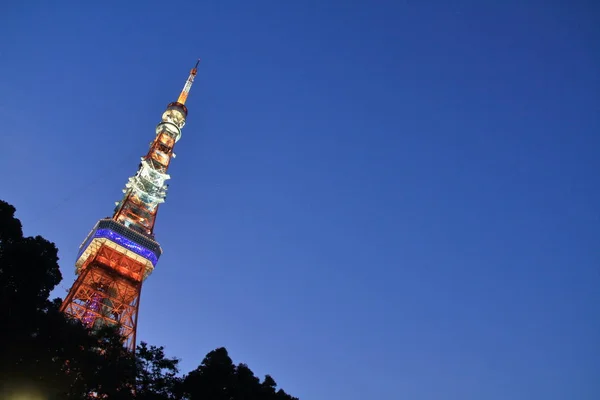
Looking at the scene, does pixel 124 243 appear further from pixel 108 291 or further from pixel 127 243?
pixel 108 291

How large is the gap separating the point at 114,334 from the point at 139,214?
96.2 feet

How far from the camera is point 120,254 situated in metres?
37.3

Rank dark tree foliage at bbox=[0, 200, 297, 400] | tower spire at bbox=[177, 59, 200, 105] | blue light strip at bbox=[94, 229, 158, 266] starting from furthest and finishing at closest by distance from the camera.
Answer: tower spire at bbox=[177, 59, 200, 105], blue light strip at bbox=[94, 229, 158, 266], dark tree foliage at bbox=[0, 200, 297, 400]

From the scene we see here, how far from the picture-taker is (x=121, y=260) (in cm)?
3734

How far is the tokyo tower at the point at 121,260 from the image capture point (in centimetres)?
3297

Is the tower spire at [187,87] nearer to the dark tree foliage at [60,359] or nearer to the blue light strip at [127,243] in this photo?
the blue light strip at [127,243]

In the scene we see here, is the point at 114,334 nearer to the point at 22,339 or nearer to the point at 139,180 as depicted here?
the point at 22,339

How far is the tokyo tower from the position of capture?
33.0 m

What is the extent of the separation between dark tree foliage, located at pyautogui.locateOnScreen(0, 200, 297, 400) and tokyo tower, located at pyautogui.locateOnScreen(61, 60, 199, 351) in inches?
610

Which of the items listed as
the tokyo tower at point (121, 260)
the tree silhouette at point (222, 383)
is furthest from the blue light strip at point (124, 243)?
the tree silhouette at point (222, 383)

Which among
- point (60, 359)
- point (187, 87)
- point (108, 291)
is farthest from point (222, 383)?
point (187, 87)

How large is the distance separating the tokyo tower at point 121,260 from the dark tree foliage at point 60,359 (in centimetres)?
1548

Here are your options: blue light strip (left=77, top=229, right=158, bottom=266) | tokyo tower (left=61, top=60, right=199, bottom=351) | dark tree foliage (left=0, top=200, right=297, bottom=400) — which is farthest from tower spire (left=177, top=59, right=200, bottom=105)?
dark tree foliage (left=0, top=200, right=297, bottom=400)

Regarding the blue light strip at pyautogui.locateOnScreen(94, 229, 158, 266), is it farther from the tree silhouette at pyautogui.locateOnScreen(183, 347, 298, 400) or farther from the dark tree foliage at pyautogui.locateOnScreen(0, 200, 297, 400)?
the tree silhouette at pyautogui.locateOnScreen(183, 347, 298, 400)
